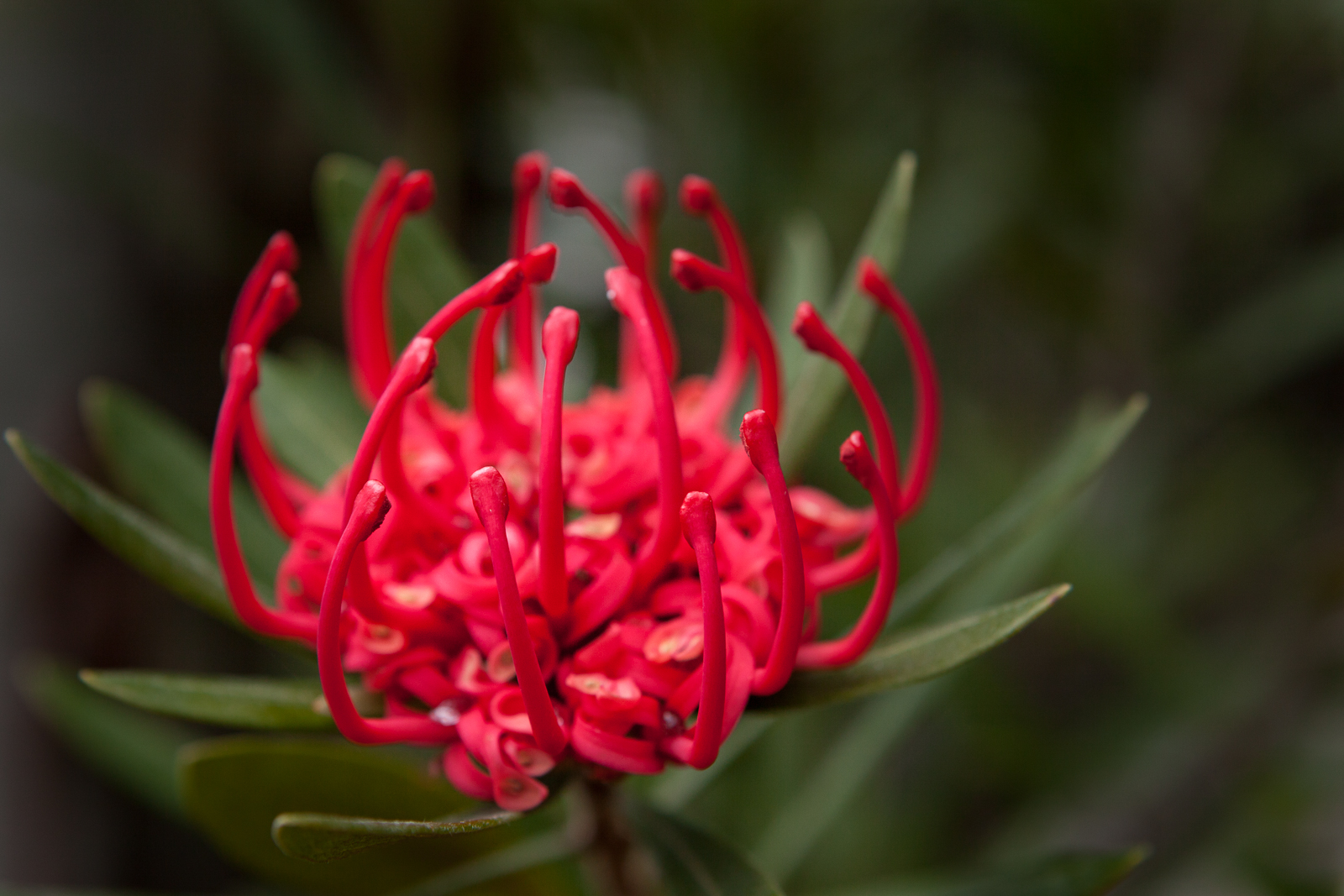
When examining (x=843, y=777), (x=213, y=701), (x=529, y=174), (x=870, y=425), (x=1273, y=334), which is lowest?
(x=843, y=777)

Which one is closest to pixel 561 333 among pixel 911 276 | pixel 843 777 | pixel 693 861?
pixel 693 861

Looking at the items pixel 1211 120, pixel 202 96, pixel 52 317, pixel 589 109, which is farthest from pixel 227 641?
pixel 1211 120

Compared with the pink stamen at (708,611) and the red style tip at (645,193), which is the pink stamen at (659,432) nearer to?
the pink stamen at (708,611)

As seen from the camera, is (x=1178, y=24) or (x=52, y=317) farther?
(x=1178, y=24)

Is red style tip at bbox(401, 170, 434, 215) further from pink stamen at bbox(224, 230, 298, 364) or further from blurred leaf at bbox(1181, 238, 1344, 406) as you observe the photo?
blurred leaf at bbox(1181, 238, 1344, 406)

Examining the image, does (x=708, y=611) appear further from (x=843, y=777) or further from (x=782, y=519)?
(x=843, y=777)

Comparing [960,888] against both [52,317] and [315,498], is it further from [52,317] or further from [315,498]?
[52,317]

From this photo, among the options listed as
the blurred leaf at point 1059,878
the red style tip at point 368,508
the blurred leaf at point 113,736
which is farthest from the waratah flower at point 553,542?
the blurred leaf at point 113,736
